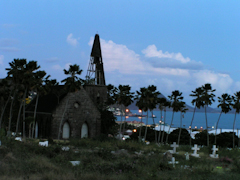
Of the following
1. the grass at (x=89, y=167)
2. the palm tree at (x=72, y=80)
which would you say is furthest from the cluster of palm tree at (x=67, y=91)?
the grass at (x=89, y=167)

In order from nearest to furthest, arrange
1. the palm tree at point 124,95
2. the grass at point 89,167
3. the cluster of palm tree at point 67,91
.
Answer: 1. the grass at point 89,167
2. the cluster of palm tree at point 67,91
3. the palm tree at point 124,95

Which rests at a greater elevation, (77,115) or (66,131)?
(77,115)

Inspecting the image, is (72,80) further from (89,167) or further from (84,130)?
(89,167)

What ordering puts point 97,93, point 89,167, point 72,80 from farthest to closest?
point 97,93, point 72,80, point 89,167

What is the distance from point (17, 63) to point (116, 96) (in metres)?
19.6

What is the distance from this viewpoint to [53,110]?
49344 millimetres

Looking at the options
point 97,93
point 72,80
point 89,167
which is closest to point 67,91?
point 72,80

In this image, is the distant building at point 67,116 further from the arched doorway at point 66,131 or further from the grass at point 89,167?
the grass at point 89,167

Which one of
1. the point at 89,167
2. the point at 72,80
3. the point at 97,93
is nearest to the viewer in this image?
the point at 89,167

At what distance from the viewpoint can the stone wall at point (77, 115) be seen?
49531 mm

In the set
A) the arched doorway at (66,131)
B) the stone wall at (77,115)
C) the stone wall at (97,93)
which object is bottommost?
the arched doorway at (66,131)

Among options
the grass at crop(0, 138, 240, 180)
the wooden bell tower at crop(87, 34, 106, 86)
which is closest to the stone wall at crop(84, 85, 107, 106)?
the wooden bell tower at crop(87, 34, 106, 86)

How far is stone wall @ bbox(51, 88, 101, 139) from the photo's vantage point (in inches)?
1950

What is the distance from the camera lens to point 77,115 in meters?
50.8
